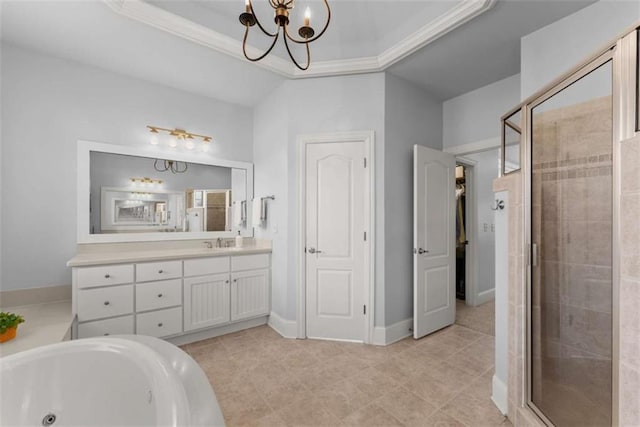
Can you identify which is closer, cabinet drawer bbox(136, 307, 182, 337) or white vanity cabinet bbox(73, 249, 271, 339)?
white vanity cabinet bbox(73, 249, 271, 339)

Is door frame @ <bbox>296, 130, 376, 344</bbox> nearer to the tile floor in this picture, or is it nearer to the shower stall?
the tile floor

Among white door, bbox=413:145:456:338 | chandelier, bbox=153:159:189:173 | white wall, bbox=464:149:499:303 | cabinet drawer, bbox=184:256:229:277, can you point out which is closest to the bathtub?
cabinet drawer, bbox=184:256:229:277

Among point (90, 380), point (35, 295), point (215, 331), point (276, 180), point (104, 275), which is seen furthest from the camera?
point (276, 180)

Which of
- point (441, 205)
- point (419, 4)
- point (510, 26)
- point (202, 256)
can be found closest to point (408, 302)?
point (441, 205)

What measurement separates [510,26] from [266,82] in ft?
7.09

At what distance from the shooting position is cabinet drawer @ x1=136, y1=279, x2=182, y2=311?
231 centimetres

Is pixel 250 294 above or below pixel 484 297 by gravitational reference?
above

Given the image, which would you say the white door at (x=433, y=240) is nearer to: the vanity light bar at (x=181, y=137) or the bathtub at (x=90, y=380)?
the bathtub at (x=90, y=380)

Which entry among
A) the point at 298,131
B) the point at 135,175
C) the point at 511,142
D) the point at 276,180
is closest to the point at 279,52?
the point at 298,131

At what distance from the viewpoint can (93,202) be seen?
2521 millimetres

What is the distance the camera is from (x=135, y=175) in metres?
2.75

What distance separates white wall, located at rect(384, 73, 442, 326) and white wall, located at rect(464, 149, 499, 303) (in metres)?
1.47

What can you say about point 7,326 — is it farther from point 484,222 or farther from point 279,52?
point 484,222

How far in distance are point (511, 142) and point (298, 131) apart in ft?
6.06
